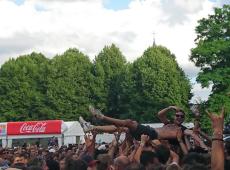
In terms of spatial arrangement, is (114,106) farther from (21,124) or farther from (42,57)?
(21,124)

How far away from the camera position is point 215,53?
178 ft

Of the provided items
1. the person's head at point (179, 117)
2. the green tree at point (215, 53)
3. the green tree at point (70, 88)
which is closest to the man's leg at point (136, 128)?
the person's head at point (179, 117)

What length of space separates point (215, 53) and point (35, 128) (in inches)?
660

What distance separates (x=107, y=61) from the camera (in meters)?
77.5

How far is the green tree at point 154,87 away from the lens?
2633 inches

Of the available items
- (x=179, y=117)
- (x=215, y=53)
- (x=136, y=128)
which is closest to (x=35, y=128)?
(x=215, y=53)

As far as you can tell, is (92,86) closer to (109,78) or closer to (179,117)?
(109,78)

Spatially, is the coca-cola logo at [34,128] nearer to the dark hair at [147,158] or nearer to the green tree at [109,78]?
the green tree at [109,78]

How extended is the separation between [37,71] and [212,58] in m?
31.9

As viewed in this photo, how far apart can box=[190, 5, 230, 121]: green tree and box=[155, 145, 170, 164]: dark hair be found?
1662 inches

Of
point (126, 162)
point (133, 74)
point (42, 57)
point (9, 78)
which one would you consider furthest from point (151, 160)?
point (42, 57)

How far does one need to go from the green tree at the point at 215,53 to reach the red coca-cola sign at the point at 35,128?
1316 centimetres

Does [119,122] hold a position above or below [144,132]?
above

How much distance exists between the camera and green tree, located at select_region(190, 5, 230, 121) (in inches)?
2082
